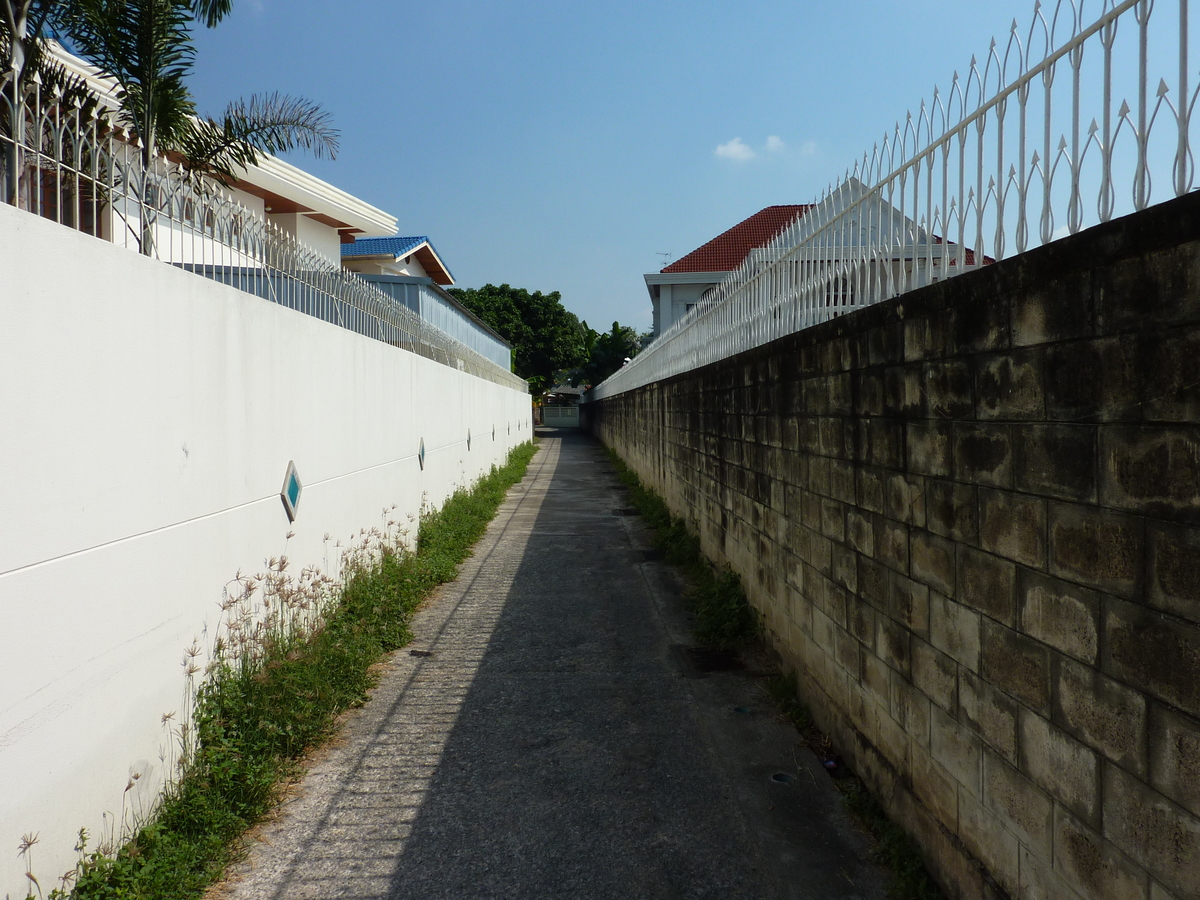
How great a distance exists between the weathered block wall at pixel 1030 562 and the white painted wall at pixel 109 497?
9.11 ft

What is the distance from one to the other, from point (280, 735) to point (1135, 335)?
364 centimetres

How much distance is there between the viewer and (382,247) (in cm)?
2352

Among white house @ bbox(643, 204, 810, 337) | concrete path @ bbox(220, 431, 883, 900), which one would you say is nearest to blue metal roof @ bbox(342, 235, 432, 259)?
white house @ bbox(643, 204, 810, 337)

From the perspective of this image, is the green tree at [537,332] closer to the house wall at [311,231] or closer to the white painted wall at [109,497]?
the house wall at [311,231]

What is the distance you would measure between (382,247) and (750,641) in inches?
809

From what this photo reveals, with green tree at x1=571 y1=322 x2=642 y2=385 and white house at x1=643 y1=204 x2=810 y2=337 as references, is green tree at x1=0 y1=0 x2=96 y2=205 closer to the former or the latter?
white house at x1=643 y1=204 x2=810 y2=337

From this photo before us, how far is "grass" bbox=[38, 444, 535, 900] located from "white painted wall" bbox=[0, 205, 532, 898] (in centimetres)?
17

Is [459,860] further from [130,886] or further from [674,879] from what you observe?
Result: [130,886]

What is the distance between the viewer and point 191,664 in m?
3.46

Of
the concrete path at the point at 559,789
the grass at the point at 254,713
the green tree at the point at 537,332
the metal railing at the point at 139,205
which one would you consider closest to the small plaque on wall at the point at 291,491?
the grass at the point at 254,713

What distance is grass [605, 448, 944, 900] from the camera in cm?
283

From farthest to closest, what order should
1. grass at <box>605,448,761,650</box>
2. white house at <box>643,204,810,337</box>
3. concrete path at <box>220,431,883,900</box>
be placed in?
white house at <box>643,204,810,337</box> → grass at <box>605,448,761,650</box> → concrete path at <box>220,431,883,900</box>

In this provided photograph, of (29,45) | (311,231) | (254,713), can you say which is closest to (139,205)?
Result: (254,713)

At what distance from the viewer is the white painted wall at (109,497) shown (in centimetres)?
236
